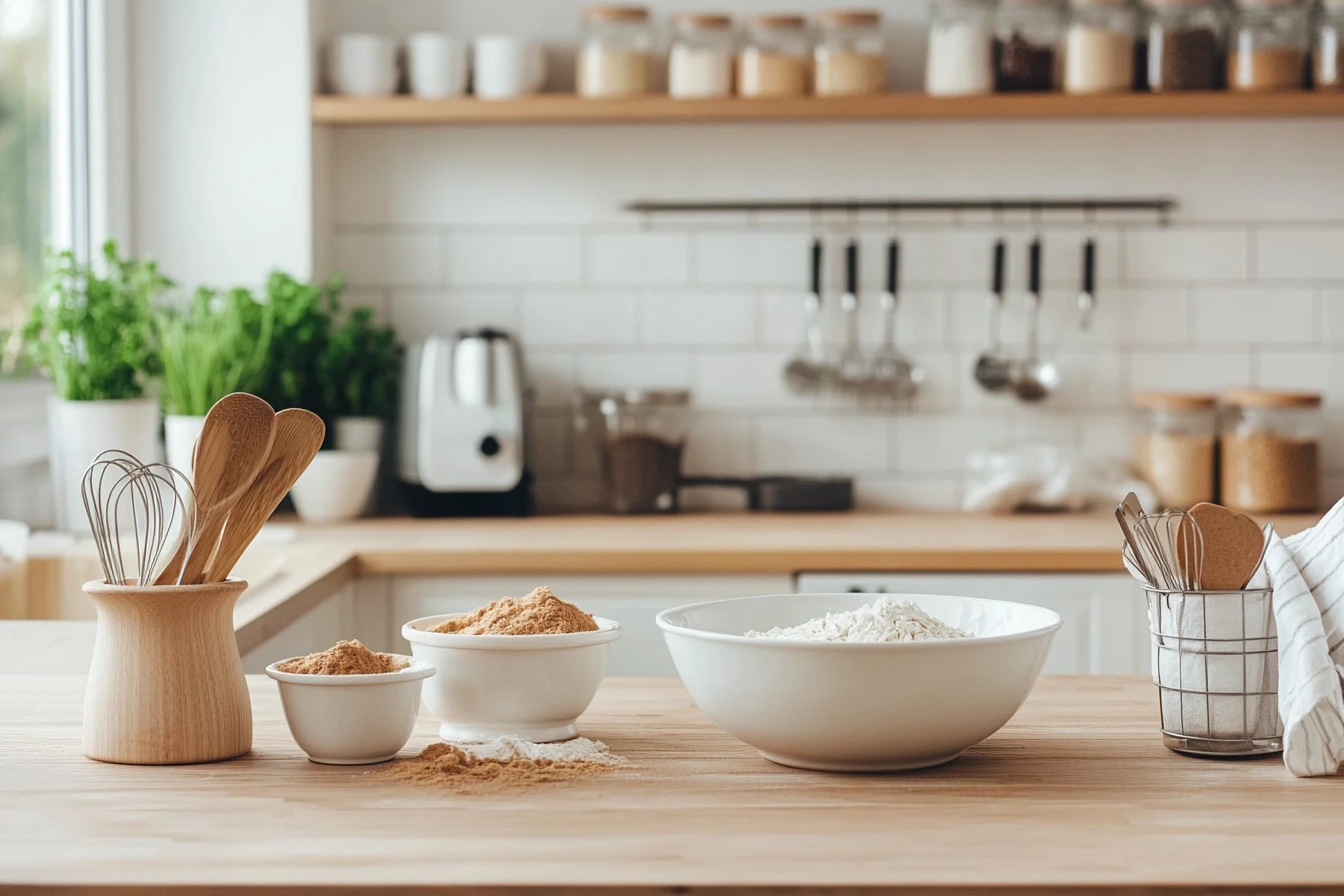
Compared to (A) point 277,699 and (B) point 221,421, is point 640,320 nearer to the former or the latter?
(A) point 277,699

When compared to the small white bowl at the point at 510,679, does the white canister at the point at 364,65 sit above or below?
above

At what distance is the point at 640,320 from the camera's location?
295 cm

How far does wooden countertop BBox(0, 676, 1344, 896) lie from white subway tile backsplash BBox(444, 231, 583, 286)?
1.92 meters

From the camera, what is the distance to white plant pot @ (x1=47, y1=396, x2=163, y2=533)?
2.39 m

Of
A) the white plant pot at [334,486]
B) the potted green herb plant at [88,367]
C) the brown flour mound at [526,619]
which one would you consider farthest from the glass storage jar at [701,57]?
the brown flour mound at [526,619]

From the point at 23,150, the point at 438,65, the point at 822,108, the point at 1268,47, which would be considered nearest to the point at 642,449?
the point at 822,108

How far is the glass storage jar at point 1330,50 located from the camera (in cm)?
265

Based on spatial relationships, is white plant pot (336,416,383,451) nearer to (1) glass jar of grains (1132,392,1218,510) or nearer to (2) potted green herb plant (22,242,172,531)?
(2) potted green herb plant (22,242,172,531)

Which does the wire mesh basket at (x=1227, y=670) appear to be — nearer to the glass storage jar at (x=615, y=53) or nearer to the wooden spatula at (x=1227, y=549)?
the wooden spatula at (x=1227, y=549)

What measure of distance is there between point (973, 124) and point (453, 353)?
3.69 feet

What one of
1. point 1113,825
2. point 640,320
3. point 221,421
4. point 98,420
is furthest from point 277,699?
point 640,320

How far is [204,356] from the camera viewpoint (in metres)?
2.53

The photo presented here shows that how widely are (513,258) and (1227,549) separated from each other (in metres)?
2.08

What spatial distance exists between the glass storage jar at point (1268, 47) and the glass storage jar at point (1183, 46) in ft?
0.15
